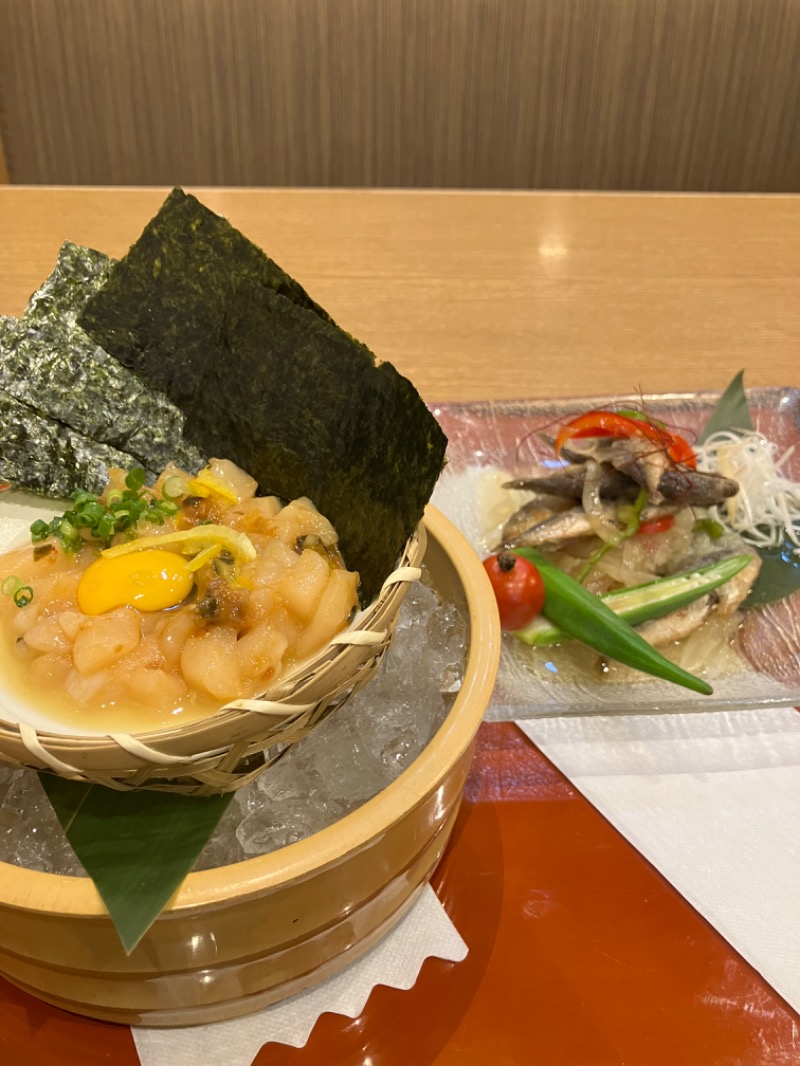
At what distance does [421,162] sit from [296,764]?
313 centimetres

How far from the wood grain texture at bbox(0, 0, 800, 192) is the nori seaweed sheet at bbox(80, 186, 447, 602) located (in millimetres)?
2457

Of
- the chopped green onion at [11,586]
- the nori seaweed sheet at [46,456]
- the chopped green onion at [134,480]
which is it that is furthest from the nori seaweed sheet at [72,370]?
the chopped green onion at [11,586]

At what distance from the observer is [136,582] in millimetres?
923

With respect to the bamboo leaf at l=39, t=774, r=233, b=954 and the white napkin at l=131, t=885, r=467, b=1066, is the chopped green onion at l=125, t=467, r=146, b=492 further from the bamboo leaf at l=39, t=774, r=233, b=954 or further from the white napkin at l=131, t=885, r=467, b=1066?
the white napkin at l=131, t=885, r=467, b=1066

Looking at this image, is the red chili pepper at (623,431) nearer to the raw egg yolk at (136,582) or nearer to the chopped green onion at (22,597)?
the raw egg yolk at (136,582)

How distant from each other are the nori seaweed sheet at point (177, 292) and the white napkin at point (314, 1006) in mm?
805

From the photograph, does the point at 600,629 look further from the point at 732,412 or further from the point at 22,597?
the point at 22,597

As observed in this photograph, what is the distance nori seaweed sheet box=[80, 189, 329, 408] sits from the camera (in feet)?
3.67

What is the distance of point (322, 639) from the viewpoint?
92 cm

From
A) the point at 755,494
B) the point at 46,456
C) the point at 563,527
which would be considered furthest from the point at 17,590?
the point at 755,494

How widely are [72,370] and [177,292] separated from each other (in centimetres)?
20

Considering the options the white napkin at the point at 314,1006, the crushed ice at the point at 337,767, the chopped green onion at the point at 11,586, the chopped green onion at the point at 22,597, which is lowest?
the white napkin at the point at 314,1006

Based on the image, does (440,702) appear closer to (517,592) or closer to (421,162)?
(517,592)

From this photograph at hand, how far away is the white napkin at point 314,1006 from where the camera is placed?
0.87 m
